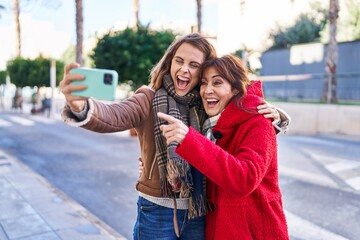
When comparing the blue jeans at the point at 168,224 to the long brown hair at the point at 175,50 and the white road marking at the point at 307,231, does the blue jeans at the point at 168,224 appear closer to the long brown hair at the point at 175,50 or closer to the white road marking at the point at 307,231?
the long brown hair at the point at 175,50

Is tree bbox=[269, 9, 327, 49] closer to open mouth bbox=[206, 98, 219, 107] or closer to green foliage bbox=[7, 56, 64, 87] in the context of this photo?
green foliage bbox=[7, 56, 64, 87]

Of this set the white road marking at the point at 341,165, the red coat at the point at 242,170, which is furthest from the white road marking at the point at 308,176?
the red coat at the point at 242,170

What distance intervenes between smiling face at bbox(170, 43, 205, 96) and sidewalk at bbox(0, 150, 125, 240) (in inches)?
102

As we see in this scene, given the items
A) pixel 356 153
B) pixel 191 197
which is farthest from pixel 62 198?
pixel 356 153

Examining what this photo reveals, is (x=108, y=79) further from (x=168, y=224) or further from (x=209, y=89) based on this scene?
(x=168, y=224)

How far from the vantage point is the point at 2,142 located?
11500 millimetres

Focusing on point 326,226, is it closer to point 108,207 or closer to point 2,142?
point 108,207

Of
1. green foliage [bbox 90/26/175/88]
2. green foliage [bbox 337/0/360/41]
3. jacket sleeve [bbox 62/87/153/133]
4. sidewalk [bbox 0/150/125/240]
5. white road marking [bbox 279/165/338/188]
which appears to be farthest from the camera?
green foliage [bbox 337/0/360/41]

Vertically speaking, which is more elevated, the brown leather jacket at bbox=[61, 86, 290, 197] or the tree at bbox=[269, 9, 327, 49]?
the tree at bbox=[269, 9, 327, 49]

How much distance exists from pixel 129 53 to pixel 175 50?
10475 millimetres

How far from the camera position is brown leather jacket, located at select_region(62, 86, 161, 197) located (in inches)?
63.7

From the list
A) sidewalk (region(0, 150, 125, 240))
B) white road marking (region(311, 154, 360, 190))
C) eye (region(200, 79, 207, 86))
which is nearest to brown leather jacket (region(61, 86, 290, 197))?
eye (region(200, 79, 207, 86))

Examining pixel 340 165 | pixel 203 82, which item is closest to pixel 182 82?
pixel 203 82

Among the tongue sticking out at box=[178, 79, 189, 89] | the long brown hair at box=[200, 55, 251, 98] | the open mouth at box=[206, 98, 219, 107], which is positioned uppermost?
the long brown hair at box=[200, 55, 251, 98]
